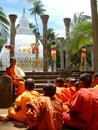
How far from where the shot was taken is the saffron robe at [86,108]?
4988 millimetres

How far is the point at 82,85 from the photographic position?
5504 mm

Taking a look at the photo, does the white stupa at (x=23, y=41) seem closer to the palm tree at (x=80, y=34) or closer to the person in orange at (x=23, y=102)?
the palm tree at (x=80, y=34)

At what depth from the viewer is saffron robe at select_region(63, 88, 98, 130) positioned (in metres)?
4.99

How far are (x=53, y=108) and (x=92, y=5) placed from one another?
22.5 feet

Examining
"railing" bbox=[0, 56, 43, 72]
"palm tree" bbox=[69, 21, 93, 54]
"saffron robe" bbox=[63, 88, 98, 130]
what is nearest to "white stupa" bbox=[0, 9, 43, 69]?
"railing" bbox=[0, 56, 43, 72]

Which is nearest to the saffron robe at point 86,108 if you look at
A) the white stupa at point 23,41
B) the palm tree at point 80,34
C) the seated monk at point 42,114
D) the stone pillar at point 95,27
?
the seated monk at point 42,114

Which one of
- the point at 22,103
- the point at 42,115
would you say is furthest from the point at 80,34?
Answer: the point at 42,115

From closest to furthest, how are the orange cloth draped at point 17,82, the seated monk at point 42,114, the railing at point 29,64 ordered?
the seated monk at point 42,114
the orange cloth draped at point 17,82
the railing at point 29,64

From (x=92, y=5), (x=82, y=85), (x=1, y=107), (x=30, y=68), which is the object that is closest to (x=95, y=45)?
(x=92, y=5)

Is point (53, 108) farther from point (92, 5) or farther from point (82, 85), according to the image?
point (92, 5)

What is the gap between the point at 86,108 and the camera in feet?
16.3

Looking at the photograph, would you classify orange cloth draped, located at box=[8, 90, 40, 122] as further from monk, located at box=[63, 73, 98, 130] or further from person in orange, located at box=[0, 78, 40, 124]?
monk, located at box=[63, 73, 98, 130]

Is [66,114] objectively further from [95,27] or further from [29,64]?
[29,64]

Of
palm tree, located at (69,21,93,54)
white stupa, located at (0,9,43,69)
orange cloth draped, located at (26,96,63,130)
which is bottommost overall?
orange cloth draped, located at (26,96,63,130)
